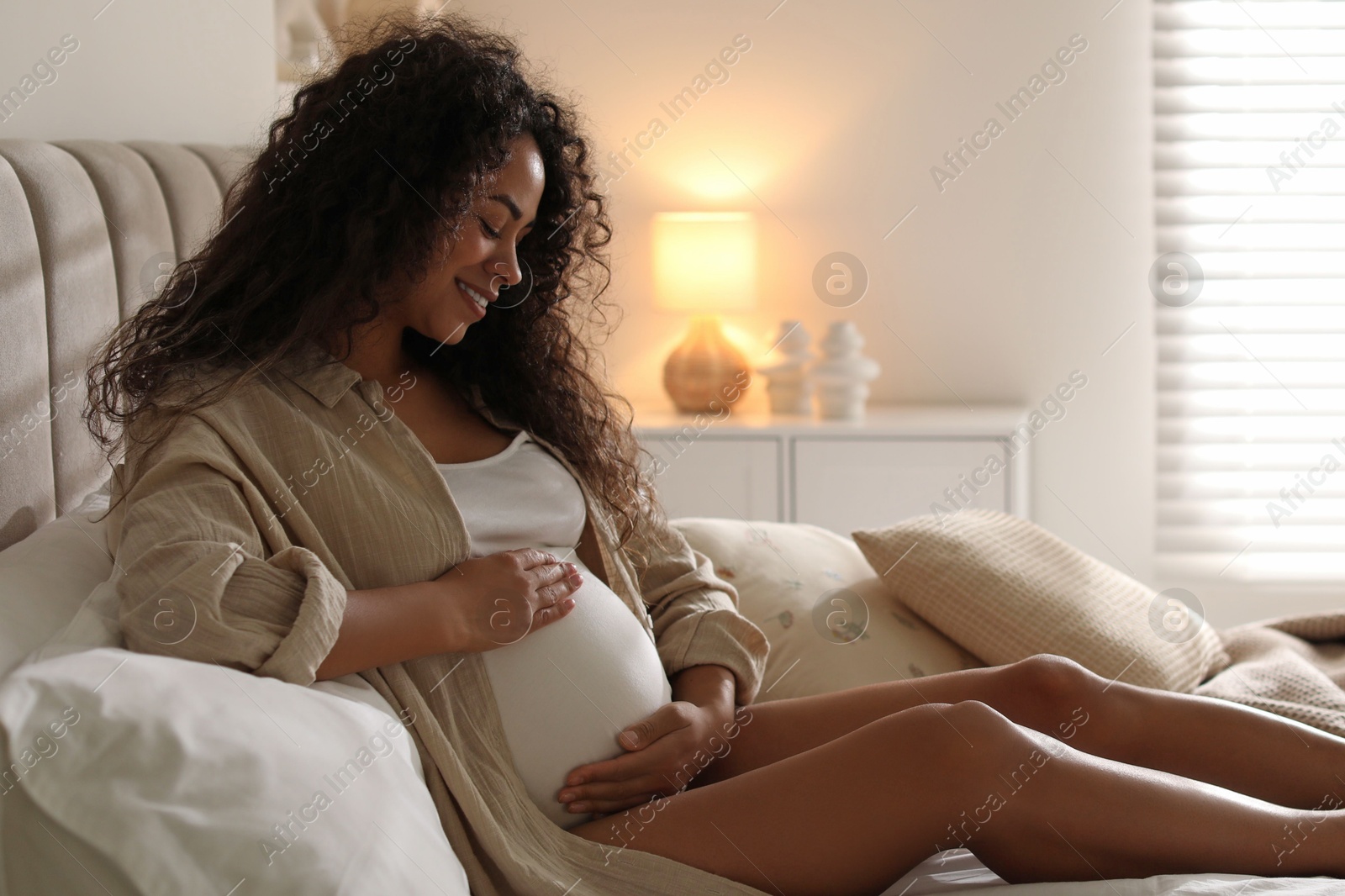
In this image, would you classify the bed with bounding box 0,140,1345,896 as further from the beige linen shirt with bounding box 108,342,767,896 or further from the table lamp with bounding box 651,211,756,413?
the table lamp with bounding box 651,211,756,413

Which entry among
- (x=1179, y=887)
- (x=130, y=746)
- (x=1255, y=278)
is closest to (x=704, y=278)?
(x=1255, y=278)

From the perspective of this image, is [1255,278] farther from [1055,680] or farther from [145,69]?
[145,69]

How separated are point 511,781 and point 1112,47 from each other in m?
2.92

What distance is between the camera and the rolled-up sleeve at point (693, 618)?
132cm

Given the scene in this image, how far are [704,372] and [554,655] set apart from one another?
6.79 feet

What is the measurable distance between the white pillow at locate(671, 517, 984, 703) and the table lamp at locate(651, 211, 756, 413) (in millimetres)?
1320

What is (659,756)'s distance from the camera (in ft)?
3.70

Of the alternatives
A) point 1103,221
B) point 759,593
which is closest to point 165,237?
point 759,593

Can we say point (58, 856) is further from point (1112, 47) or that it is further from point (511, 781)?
point (1112, 47)

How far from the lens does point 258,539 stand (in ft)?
3.31

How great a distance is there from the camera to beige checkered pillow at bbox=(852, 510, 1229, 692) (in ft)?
5.28

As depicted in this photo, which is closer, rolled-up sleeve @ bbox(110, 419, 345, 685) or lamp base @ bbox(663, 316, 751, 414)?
rolled-up sleeve @ bbox(110, 419, 345, 685)

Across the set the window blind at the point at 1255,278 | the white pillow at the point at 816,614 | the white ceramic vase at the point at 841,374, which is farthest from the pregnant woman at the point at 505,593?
the window blind at the point at 1255,278

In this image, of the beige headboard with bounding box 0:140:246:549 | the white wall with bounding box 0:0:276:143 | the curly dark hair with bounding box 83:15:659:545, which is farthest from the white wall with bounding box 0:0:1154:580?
the curly dark hair with bounding box 83:15:659:545
